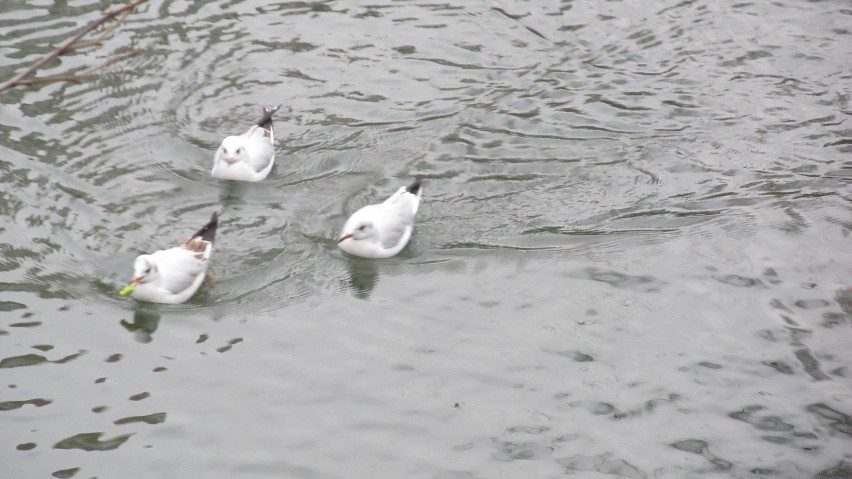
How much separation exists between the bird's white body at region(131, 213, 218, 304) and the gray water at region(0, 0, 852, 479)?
0.14 metres

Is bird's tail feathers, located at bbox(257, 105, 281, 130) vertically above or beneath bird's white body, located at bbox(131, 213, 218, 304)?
above

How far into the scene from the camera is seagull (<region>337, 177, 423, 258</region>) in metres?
9.66

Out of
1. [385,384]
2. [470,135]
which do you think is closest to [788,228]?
[470,135]

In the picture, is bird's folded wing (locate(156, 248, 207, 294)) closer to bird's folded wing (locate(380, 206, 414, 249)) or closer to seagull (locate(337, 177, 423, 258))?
seagull (locate(337, 177, 423, 258))

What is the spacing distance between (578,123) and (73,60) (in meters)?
6.52

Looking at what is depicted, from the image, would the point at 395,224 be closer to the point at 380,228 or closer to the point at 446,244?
the point at 380,228

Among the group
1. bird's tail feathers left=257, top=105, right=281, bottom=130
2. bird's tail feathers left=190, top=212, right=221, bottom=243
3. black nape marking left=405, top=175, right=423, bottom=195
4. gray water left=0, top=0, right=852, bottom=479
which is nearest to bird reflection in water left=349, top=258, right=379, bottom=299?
gray water left=0, top=0, right=852, bottom=479

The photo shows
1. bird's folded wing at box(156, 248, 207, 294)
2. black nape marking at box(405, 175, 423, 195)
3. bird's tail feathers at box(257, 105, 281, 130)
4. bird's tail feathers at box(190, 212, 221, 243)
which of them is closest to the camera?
bird's folded wing at box(156, 248, 207, 294)

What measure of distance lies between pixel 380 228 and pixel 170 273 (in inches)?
82.6

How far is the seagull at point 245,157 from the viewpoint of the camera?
10484 mm

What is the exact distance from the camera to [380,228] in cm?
969

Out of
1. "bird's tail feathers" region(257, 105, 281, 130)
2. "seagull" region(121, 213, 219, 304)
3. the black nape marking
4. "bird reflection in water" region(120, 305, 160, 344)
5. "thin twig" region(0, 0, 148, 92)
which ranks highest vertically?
"thin twig" region(0, 0, 148, 92)

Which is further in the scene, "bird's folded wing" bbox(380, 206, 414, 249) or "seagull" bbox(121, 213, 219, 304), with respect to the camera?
"bird's folded wing" bbox(380, 206, 414, 249)

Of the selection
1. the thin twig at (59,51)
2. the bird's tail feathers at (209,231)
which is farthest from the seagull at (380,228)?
the thin twig at (59,51)
